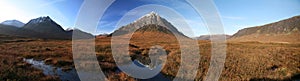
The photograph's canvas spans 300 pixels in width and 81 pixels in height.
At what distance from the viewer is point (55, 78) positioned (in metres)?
17.4

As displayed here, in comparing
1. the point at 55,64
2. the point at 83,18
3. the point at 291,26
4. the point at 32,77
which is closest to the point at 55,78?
the point at 32,77

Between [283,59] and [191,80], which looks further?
[283,59]

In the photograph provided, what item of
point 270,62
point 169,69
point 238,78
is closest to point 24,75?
point 169,69

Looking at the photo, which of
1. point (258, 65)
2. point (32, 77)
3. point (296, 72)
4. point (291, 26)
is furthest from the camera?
point (291, 26)

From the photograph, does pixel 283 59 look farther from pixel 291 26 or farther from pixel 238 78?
pixel 291 26

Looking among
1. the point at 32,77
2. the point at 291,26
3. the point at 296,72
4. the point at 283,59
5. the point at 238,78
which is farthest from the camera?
the point at 291,26

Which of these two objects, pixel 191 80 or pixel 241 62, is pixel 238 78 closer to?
pixel 191 80

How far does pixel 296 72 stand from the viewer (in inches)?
782

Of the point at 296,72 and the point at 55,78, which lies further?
the point at 296,72

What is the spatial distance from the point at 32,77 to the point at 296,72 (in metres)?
20.6

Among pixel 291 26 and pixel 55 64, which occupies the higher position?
pixel 291 26

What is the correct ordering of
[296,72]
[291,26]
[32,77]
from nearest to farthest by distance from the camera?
[32,77] → [296,72] → [291,26]

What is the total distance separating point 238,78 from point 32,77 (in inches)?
591

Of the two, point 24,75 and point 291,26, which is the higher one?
point 291,26
